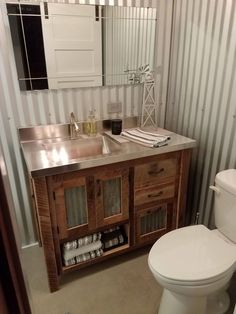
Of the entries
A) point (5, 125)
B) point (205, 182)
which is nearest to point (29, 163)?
point (5, 125)

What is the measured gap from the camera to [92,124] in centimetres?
177

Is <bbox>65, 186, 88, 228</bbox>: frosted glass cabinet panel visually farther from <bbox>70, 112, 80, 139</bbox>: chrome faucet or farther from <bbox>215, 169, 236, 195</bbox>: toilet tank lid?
<bbox>215, 169, 236, 195</bbox>: toilet tank lid

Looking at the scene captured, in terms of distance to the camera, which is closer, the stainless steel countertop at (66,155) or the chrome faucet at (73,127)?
the stainless steel countertop at (66,155)

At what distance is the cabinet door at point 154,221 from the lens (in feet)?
5.66

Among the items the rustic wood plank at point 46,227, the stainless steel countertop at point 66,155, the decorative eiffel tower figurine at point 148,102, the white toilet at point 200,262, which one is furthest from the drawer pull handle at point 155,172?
the rustic wood plank at point 46,227

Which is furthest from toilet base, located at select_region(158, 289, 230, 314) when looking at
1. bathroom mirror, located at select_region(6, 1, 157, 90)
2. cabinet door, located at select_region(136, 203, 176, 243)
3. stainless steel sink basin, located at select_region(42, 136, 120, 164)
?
bathroom mirror, located at select_region(6, 1, 157, 90)

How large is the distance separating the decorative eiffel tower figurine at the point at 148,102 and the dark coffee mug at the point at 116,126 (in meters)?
0.25

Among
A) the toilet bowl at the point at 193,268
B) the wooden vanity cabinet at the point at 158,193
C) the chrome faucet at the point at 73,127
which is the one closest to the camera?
the toilet bowl at the point at 193,268

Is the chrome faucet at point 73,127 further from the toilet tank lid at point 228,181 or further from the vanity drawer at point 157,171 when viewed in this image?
the toilet tank lid at point 228,181

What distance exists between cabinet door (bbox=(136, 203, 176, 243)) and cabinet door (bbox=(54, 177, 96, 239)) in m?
0.37

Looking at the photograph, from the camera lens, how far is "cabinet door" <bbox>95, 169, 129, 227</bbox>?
4.81 feet

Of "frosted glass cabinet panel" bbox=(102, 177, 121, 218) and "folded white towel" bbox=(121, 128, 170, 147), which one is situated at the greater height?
"folded white towel" bbox=(121, 128, 170, 147)

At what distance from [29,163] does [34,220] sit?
74 cm

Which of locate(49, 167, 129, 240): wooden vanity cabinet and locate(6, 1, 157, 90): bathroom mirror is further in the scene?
locate(6, 1, 157, 90): bathroom mirror
